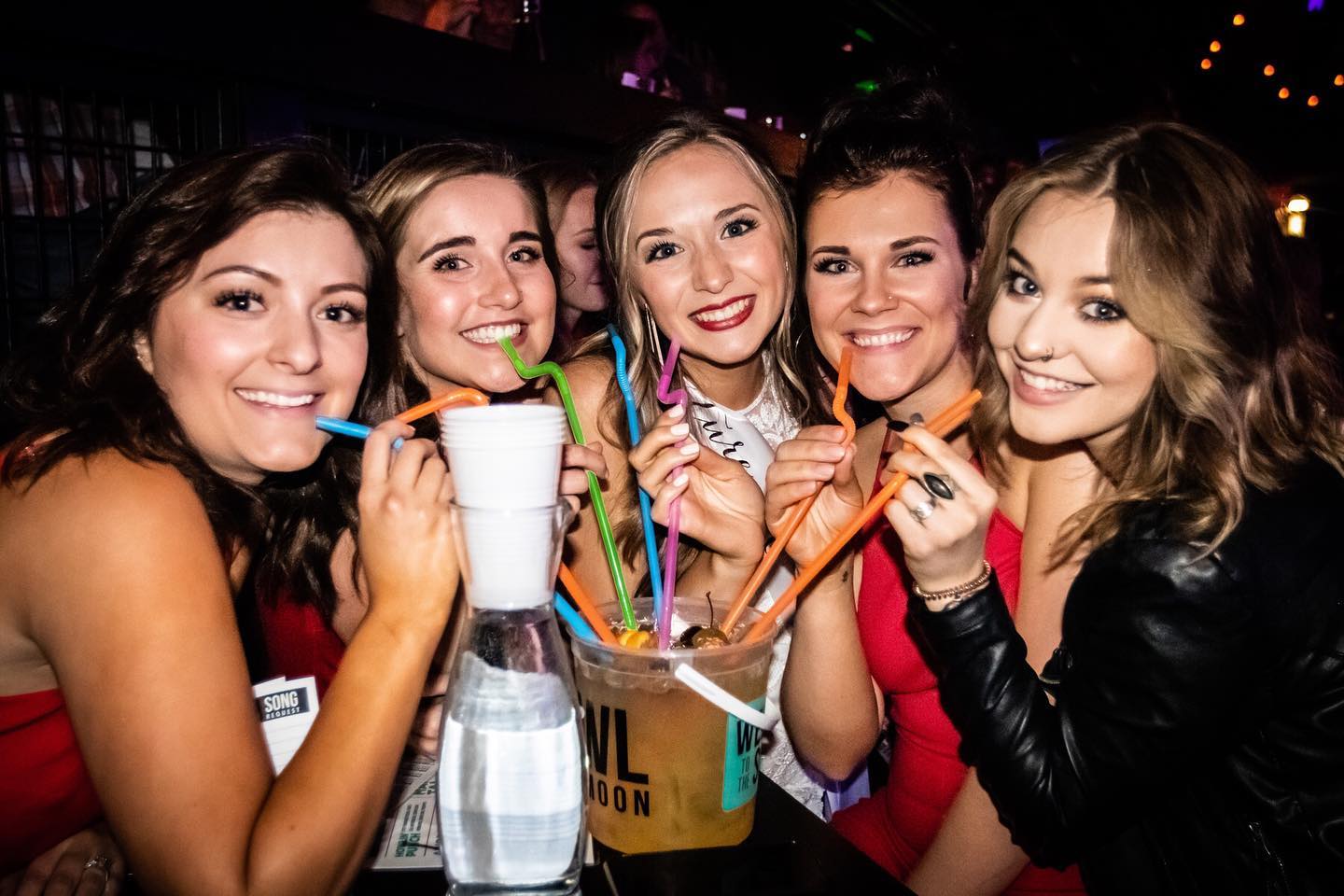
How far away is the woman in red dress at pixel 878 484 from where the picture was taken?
1.31 m

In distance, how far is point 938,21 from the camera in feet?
16.4

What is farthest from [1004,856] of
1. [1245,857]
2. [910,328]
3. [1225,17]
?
[1225,17]

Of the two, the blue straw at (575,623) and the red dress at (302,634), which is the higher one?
the blue straw at (575,623)

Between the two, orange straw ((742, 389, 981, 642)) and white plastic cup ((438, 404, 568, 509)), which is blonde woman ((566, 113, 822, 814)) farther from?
white plastic cup ((438, 404, 568, 509))

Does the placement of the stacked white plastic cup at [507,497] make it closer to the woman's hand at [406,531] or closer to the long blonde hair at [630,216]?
the woman's hand at [406,531]

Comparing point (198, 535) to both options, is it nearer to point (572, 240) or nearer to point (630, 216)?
point (630, 216)

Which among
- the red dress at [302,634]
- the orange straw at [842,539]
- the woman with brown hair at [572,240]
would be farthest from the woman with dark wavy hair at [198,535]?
the woman with brown hair at [572,240]

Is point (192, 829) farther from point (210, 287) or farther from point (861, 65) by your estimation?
point (861, 65)

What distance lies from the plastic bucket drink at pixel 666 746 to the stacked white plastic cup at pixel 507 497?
0.58ft

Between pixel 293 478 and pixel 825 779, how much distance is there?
1.29 meters

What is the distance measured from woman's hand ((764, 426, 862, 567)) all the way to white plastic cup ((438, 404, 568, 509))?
0.48 m

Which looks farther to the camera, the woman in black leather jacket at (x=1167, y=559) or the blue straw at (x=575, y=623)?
the woman in black leather jacket at (x=1167, y=559)

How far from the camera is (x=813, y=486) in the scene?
1.13m

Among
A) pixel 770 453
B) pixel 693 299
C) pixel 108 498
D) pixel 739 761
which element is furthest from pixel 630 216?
pixel 739 761
